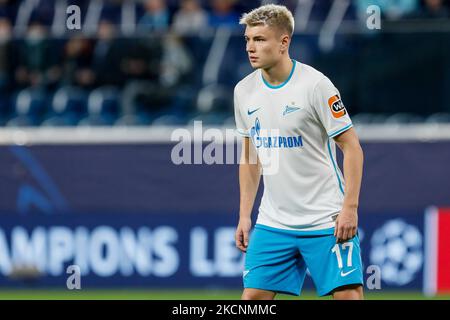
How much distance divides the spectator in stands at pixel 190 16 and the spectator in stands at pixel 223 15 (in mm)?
99

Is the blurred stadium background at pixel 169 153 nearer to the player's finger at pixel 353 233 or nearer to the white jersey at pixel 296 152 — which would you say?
the white jersey at pixel 296 152

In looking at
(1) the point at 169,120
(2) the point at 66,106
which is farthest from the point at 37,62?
(1) the point at 169,120

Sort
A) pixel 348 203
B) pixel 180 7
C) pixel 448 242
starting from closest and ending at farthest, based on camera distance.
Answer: pixel 348 203 < pixel 448 242 < pixel 180 7

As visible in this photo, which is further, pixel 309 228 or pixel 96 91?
pixel 96 91

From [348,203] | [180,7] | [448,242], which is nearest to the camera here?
[348,203]

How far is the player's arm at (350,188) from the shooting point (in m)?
7.09

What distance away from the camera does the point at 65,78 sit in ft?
43.6

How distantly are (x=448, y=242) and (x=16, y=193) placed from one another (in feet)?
15.2

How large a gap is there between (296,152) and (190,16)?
6798 millimetres

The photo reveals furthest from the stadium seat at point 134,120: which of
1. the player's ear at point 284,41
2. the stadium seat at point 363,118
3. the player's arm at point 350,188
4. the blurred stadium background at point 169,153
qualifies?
the player's arm at point 350,188

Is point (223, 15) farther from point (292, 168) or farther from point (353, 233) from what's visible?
point (353, 233)

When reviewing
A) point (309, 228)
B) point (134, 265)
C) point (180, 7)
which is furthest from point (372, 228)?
point (309, 228)

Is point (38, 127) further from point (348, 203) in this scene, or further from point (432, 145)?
point (348, 203)

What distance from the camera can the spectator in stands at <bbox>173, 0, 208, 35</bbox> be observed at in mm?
13844
